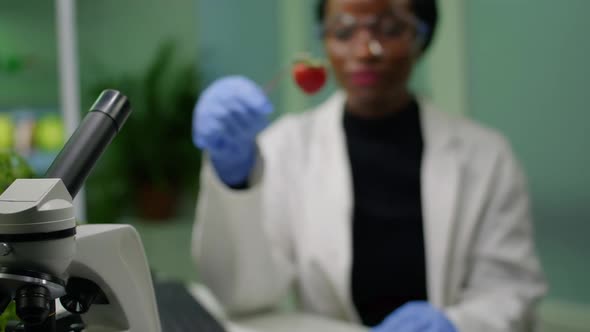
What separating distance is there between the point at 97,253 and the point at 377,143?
114 cm

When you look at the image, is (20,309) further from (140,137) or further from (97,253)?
(140,137)

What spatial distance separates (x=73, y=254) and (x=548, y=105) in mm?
1815

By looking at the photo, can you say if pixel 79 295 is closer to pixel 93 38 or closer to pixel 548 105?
pixel 548 105

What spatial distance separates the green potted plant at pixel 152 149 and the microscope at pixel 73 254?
2.62 meters

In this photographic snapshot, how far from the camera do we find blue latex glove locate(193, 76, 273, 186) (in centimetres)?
121

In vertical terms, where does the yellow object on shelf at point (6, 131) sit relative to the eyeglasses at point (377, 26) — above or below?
below

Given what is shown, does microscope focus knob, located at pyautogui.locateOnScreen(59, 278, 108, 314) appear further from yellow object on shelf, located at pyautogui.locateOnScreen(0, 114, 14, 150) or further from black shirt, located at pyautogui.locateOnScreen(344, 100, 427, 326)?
yellow object on shelf, located at pyautogui.locateOnScreen(0, 114, 14, 150)

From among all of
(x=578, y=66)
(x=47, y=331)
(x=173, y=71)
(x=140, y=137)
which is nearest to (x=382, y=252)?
(x=578, y=66)

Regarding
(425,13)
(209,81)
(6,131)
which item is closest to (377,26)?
(425,13)

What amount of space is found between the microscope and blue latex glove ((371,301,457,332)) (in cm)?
69

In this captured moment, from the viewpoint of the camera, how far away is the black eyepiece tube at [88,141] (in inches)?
16.1

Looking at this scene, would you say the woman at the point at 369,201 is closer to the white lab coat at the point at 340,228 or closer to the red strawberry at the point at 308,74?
the white lab coat at the point at 340,228

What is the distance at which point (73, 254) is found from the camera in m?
0.38

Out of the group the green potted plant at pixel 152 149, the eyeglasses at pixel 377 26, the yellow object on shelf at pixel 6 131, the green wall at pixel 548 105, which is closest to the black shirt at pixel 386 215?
the eyeglasses at pixel 377 26
